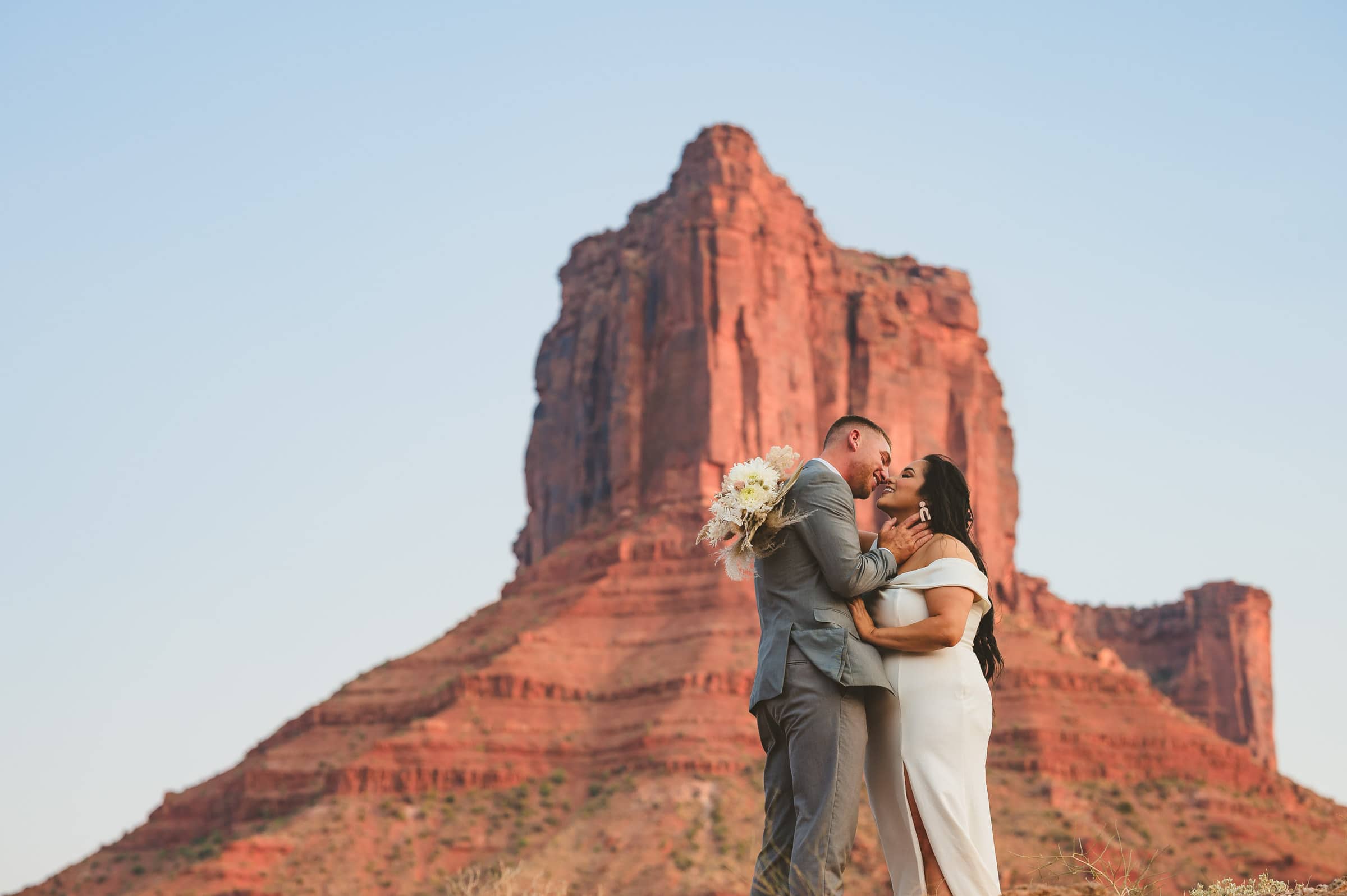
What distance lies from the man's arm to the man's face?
0.89 ft

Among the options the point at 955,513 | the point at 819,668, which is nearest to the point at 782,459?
the point at 955,513

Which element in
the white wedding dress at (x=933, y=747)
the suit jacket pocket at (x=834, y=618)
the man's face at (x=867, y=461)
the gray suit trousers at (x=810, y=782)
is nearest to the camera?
the gray suit trousers at (x=810, y=782)

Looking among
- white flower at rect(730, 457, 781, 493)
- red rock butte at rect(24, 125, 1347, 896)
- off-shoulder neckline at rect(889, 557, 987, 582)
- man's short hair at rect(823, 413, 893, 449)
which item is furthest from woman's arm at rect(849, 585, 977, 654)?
red rock butte at rect(24, 125, 1347, 896)

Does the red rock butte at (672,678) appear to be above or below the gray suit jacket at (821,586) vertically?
above

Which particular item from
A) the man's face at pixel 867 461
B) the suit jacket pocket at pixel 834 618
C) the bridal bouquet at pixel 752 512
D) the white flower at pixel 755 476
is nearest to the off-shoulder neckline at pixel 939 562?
the suit jacket pocket at pixel 834 618

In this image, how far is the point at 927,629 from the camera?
32.1 ft

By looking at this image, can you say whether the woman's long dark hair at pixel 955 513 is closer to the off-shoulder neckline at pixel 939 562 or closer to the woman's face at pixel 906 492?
the woman's face at pixel 906 492

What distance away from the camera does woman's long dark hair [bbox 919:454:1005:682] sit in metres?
10.4

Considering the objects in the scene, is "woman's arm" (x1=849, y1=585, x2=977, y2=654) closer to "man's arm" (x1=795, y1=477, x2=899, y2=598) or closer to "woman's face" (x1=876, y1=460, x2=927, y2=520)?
"man's arm" (x1=795, y1=477, x2=899, y2=598)

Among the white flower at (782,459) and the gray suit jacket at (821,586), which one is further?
the white flower at (782,459)

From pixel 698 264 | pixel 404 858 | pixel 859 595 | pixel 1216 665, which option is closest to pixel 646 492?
pixel 698 264

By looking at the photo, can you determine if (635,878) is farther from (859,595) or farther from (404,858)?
(859,595)

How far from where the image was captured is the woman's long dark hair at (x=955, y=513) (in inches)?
410

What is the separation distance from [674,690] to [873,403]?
26.2m
